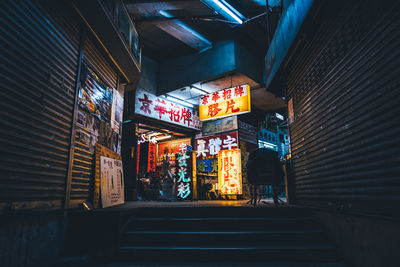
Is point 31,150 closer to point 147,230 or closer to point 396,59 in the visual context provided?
point 147,230

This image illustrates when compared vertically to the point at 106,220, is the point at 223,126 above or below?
above

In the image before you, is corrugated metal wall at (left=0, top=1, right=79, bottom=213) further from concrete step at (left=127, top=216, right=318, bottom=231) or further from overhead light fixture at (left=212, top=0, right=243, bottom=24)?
overhead light fixture at (left=212, top=0, right=243, bottom=24)

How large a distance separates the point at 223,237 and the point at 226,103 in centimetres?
873

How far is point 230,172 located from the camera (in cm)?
1270

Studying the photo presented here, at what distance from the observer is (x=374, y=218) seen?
3393 millimetres

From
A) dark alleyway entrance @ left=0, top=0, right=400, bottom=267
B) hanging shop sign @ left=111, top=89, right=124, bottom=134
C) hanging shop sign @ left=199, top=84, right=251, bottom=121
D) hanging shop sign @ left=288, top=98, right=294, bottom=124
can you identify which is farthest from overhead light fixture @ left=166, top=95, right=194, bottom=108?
hanging shop sign @ left=288, top=98, right=294, bottom=124

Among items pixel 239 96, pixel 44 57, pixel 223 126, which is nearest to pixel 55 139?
pixel 44 57

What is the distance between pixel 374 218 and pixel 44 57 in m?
6.46

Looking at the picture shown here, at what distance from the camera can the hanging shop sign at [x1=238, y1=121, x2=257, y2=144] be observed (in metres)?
15.3

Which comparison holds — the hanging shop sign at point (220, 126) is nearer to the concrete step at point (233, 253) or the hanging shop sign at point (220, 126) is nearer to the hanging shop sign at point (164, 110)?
the hanging shop sign at point (164, 110)

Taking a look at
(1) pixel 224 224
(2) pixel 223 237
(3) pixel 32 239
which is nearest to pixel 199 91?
(1) pixel 224 224

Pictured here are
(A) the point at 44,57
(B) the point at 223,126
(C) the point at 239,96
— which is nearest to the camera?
(A) the point at 44,57

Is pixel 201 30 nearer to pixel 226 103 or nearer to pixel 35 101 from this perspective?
pixel 226 103

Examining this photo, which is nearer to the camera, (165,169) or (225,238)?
(225,238)
